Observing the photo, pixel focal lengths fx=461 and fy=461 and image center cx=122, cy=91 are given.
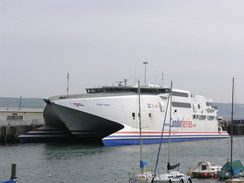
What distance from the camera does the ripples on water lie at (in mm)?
28484

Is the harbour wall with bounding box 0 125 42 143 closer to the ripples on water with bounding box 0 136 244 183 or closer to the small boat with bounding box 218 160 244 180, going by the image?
the ripples on water with bounding box 0 136 244 183

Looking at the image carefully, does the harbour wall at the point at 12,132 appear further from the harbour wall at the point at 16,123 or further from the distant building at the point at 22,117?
the distant building at the point at 22,117

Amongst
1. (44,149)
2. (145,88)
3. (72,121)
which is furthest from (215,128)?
(44,149)

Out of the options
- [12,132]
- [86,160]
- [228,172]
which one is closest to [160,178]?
[228,172]

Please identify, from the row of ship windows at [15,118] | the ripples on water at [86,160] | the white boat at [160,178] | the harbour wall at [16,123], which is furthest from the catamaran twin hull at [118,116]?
the white boat at [160,178]

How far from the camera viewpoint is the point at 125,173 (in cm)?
2981

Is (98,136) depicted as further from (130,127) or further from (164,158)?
(164,158)

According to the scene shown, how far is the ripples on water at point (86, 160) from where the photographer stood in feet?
93.5

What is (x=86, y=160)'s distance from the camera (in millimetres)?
35656

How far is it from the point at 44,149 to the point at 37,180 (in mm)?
15924

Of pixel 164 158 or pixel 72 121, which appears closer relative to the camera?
pixel 164 158

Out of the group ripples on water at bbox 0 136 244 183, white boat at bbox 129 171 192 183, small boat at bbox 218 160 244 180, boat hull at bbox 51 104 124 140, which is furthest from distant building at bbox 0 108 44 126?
white boat at bbox 129 171 192 183

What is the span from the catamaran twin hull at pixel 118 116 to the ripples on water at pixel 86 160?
1788 millimetres

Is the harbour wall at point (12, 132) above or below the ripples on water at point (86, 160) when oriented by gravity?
above
